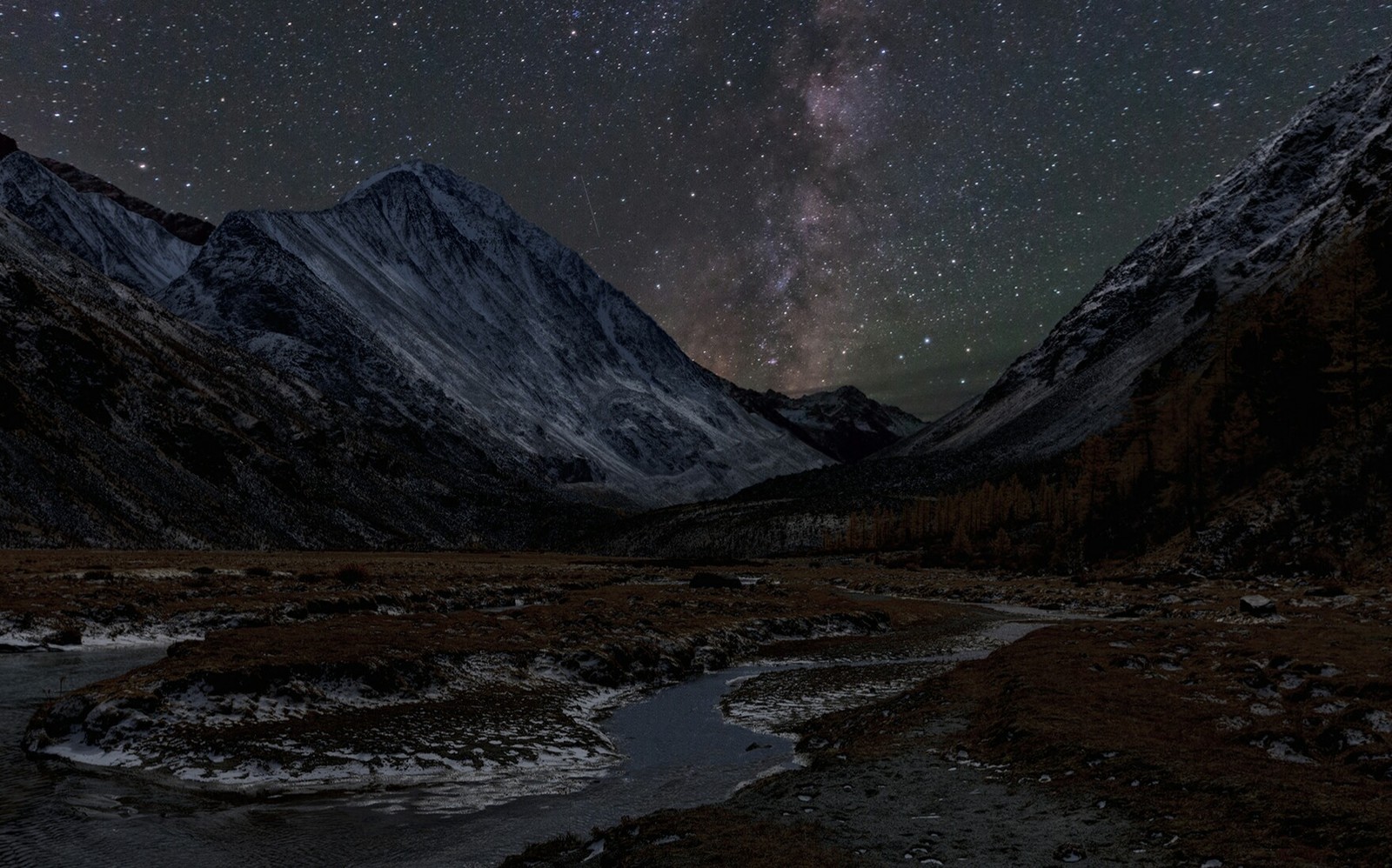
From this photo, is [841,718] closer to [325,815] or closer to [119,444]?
[325,815]

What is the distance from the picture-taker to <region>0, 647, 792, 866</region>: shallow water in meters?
10.6

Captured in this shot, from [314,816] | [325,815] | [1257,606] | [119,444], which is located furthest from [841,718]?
[119,444]

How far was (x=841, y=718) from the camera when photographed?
19.6 meters

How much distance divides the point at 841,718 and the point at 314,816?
12.7 meters

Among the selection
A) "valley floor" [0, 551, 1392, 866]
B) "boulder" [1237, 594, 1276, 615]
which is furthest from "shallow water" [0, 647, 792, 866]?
"boulder" [1237, 594, 1276, 615]

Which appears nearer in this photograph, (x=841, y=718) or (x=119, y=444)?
(x=841, y=718)

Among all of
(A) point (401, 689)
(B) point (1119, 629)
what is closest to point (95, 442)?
(A) point (401, 689)

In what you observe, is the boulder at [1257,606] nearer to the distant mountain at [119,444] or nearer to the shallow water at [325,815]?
A: the shallow water at [325,815]

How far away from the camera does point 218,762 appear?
14.7 meters

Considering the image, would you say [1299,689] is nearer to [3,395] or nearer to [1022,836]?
[1022,836]

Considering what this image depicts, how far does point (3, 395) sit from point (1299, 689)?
16383 cm

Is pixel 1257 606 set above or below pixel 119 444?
below

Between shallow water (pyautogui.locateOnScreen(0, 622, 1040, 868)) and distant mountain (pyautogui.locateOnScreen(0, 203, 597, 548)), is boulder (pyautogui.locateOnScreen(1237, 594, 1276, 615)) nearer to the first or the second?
shallow water (pyautogui.locateOnScreen(0, 622, 1040, 868))

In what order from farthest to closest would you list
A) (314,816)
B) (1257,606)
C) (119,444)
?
1. (119,444)
2. (1257,606)
3. (314,816)
